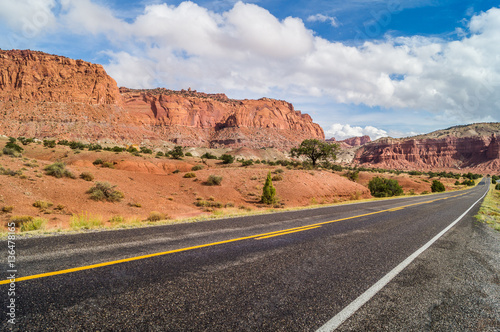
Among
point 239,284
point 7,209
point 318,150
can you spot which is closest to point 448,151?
point 318,150

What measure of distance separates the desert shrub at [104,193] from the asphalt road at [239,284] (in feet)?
35.4

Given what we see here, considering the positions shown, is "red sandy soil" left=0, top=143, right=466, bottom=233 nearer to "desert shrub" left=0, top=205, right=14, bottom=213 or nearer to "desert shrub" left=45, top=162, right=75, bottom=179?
"desert shrub" left=0, top=205, right=14, bottom=213

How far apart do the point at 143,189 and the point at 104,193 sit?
4.29 m

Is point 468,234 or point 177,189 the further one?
point 177,189

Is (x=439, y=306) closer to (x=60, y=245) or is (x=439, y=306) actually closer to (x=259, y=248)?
(x=259, y=248)

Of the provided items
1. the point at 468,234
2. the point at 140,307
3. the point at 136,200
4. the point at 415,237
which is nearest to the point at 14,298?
the point at 140,307

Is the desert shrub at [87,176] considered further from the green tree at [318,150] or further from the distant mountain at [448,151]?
the distant mountain at [448,151]

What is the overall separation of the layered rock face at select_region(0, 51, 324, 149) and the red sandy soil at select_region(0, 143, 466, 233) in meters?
56.4

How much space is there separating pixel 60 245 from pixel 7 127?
10083 centimetres

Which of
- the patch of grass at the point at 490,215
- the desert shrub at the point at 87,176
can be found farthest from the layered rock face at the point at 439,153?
the desert shrub at the point at 87,176

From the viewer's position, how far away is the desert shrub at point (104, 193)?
51.6ft

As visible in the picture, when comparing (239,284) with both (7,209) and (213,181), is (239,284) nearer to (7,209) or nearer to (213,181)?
(7,209)

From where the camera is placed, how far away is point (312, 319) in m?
2.91

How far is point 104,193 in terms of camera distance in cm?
1634
